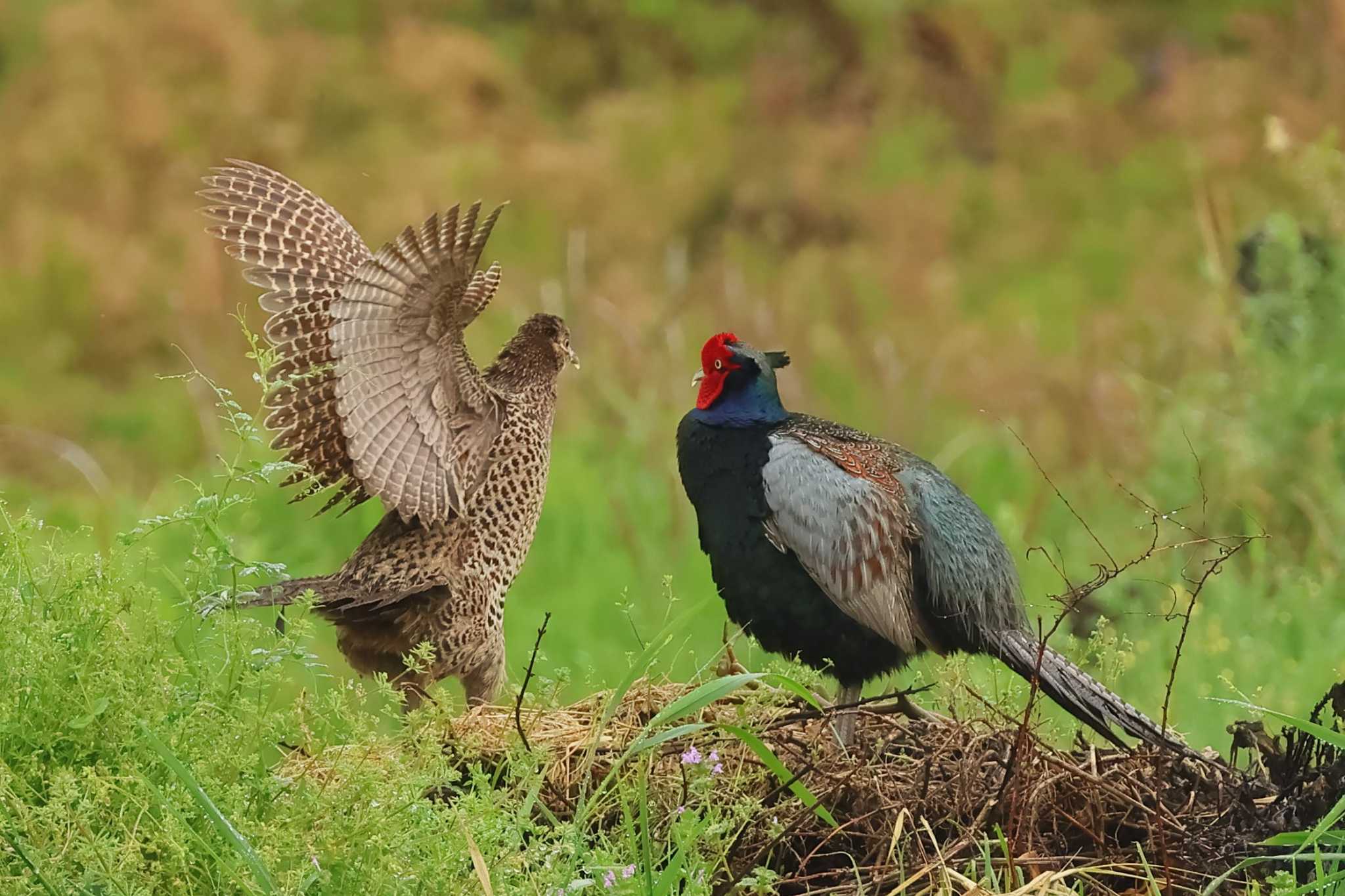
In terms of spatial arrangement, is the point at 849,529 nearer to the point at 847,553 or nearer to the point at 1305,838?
the point at 847,553

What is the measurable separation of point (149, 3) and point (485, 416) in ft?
30.2

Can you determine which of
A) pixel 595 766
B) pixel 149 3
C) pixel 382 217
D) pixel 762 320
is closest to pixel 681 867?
pixel 595 766

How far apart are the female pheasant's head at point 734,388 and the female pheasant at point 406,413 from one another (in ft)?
1.35

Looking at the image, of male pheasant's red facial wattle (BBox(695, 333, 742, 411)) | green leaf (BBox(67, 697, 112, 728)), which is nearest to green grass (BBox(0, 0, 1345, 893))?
green leaf (BBox(67, 697, 112, 728))

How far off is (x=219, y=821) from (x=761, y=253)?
30.1 feet

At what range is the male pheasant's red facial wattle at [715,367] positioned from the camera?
4.19m

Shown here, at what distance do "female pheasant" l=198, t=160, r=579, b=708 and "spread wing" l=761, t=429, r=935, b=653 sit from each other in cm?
63

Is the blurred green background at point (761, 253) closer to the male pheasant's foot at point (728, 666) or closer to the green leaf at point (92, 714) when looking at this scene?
the male pheasant's foot at point (728, 666)

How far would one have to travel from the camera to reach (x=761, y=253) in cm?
1144

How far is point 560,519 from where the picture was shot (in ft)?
23.2

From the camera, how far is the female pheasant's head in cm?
418

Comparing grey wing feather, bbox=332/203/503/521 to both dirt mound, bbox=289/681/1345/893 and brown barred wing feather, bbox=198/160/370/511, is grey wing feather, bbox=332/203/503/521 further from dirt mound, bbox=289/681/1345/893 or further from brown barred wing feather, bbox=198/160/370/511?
dirt mound, bbox=289/681/1345/893

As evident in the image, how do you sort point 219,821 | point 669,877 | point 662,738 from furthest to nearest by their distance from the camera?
point 662,738 < point 669,877 < point 219,821

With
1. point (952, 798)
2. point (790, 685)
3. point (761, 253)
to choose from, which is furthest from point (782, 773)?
point (761, 253)
